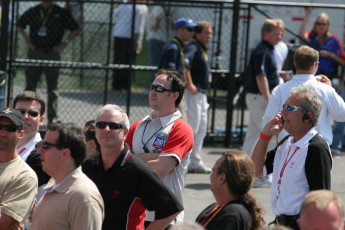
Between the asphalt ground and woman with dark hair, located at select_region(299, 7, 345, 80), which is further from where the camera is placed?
woman with dark hair, located at select_region(299, 7, 345, 80)

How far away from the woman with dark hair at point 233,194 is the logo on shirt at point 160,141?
144 cm

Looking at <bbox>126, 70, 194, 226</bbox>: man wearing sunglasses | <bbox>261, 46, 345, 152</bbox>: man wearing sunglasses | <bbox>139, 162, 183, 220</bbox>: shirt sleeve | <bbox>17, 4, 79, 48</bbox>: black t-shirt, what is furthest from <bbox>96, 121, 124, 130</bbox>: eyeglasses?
<bbox>17, 4, 79, 48</bbox>: black t-shirt

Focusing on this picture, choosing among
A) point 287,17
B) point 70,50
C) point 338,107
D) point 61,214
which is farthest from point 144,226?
point 287,17

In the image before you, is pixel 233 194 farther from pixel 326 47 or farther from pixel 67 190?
pixel 326 47

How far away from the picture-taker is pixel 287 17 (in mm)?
18109

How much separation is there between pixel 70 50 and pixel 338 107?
25.2ft

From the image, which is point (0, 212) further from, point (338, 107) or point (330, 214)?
point (338, 107)

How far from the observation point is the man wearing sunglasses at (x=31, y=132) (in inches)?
273

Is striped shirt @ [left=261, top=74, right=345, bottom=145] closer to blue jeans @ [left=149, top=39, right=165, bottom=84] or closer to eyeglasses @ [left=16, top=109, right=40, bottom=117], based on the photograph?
eyeglasses @ [left=16, top=109, right=40, bottom=117]

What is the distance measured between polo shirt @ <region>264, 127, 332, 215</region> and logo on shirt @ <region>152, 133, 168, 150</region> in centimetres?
94

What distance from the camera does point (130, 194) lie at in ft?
20.7

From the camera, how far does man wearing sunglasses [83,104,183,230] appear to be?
630cm

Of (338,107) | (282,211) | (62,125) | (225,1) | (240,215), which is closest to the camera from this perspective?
(240,215)

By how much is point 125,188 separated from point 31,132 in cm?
133
